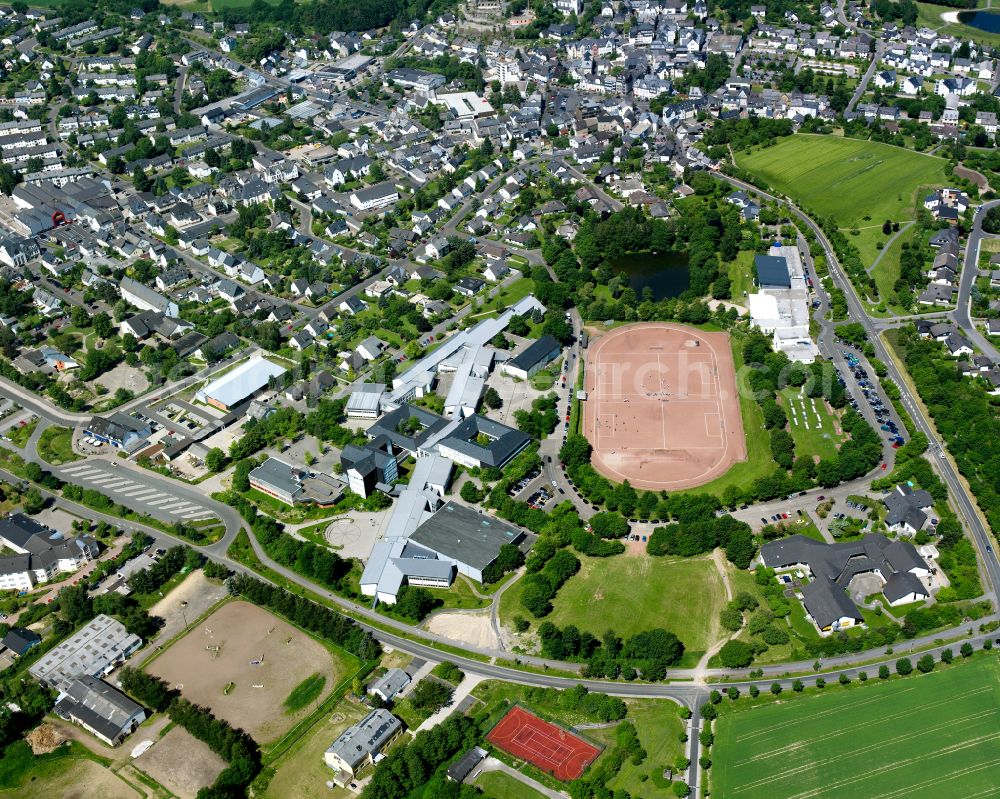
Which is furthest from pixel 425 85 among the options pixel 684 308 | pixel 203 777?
pixel 203 777

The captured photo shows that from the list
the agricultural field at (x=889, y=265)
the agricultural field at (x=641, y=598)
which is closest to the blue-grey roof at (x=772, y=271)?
the agricultural field at (x=889, y=265)

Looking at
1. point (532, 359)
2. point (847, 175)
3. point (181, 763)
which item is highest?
point (847, 175)

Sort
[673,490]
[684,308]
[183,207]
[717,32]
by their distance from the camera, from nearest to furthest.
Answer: [673,490] → [684,308] → [183,207] → [717,32]

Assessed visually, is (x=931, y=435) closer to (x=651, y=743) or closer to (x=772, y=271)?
(x=772, y=271)

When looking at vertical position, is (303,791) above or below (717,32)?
below

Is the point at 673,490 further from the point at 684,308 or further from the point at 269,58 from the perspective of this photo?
the point at 269,58

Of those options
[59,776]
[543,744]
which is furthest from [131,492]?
[543,744]
